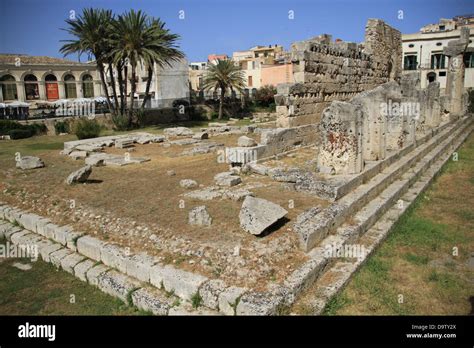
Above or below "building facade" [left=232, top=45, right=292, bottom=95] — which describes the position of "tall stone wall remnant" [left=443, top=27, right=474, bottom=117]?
below

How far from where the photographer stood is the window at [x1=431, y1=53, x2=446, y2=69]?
41406mm

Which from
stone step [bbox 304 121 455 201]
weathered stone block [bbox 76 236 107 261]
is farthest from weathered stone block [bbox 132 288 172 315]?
stone step [bbox 304 121 455 201]

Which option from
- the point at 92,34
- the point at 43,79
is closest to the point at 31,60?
the point at 43,79

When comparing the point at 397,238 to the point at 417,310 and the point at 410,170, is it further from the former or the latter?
the point at 410,170

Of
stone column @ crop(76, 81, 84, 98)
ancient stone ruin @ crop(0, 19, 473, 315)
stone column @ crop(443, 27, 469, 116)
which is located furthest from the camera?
stone column @ crop(76, 81, 84, 98)

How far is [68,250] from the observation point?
6375 mm

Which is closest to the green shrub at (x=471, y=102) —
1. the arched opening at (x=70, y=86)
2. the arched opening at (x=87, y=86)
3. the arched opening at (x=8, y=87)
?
the arched opening at (x=87, y=86)

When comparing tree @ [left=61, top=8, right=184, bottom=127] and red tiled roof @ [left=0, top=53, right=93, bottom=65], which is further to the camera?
red tiled roof @ [left=0, top=53, right=93, bottom=65]

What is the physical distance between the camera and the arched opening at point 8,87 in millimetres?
39531

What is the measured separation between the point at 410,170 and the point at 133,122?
20.0m

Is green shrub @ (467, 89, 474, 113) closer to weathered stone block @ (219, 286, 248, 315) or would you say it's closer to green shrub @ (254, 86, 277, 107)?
green shrub @ (254, 86, 277, 107)

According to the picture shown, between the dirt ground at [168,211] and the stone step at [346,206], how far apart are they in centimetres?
23

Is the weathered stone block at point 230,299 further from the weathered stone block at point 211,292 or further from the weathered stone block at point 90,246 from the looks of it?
the weathered stone block at point 90,246
